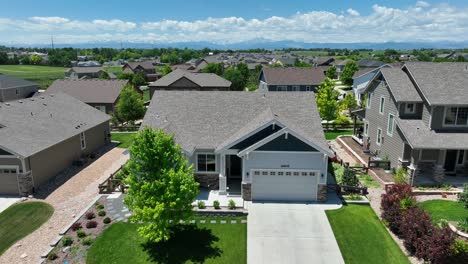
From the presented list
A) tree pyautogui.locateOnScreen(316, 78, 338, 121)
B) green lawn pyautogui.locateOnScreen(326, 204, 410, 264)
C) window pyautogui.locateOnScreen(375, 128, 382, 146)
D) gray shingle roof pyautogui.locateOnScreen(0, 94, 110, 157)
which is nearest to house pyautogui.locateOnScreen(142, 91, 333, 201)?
green lawn pyautogui.locateOnScreen(326, 204, 410, 264)

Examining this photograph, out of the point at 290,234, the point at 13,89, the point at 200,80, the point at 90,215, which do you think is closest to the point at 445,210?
the point at 290,234

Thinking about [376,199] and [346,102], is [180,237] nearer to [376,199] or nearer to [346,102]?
[376,199]

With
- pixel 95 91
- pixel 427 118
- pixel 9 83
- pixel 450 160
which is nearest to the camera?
pixel 427 118

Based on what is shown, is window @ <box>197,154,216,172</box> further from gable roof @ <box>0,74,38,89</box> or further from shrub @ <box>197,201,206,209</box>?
gable roof @ <box>0,74,38,89</box>

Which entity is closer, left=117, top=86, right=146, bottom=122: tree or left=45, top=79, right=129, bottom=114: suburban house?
left=117, top=86, right=146, bottom=122: tree

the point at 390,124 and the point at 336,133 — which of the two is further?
the point at 336,133

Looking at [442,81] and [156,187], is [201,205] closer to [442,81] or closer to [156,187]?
[156,187]
